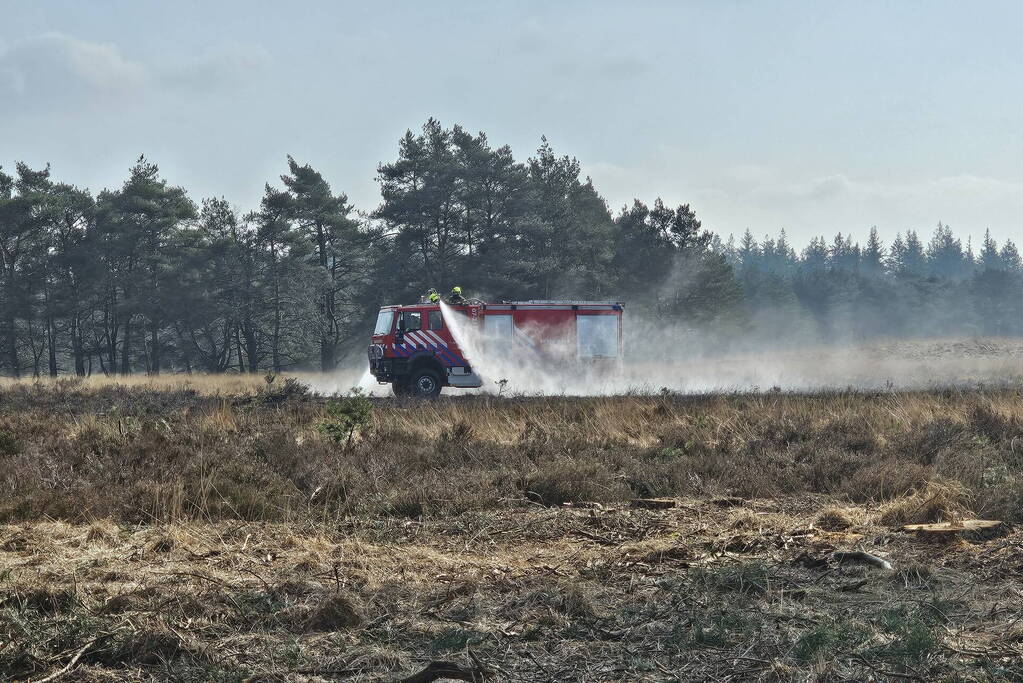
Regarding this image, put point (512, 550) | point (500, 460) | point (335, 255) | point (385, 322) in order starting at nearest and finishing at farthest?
point (512, 550)
point (500, 460)
point (385, 322)
point (335, 255)

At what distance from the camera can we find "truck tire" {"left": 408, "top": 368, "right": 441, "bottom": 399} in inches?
952

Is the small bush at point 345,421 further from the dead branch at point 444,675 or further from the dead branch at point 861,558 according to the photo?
the dead branch at point 444,675

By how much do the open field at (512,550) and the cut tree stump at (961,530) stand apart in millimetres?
106

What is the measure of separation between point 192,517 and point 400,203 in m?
40.6

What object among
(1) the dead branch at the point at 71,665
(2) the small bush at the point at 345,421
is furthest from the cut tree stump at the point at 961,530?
(2) the small bush at the point at 345,421

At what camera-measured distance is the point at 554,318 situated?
26.1 metres

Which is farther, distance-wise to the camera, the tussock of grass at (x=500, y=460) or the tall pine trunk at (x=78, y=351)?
the tall pine trunk at (x=78, y=351)

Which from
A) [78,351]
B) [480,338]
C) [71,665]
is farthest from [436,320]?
[78,351]

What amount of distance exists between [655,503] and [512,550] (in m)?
2.12

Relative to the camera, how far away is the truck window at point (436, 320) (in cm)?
2422

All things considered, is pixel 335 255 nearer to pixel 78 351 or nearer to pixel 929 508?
pixel 78 351

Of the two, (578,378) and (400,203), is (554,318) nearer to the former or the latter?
(578,378)

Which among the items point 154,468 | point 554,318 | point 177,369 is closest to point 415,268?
point 554,318

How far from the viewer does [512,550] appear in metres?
7.80
